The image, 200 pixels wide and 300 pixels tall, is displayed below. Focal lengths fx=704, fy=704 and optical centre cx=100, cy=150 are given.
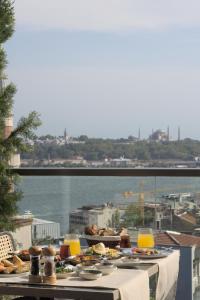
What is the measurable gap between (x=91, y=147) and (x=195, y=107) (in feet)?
6.86

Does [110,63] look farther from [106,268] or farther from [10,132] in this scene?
[106,268]

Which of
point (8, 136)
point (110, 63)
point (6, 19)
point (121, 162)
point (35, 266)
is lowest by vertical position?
point (35, 266)

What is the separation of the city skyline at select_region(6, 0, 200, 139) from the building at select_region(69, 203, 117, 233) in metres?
1.28

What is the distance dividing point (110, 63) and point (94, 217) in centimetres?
683

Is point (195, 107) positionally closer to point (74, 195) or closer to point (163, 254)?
point (74, 195)

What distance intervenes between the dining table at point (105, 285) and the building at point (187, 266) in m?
1.09

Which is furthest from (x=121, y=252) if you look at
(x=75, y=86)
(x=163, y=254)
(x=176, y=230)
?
(x=75, y=86)

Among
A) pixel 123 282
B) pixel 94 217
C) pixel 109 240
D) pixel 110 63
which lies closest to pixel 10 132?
pixel 94 217

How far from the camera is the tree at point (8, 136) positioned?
5418 millimetres

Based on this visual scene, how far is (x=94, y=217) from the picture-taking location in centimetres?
498

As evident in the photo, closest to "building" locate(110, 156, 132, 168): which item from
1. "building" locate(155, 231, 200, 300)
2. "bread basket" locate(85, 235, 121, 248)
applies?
"building" locate(155, 231, 200, 300)

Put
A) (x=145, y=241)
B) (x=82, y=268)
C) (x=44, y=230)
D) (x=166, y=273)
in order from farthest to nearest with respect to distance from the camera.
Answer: (x=44, y=230) < (x=145, y=241) < (x=166, y=273) < (x=82, y=268)

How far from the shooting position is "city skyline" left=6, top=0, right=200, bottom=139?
7.86m

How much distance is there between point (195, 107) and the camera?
791 cm
